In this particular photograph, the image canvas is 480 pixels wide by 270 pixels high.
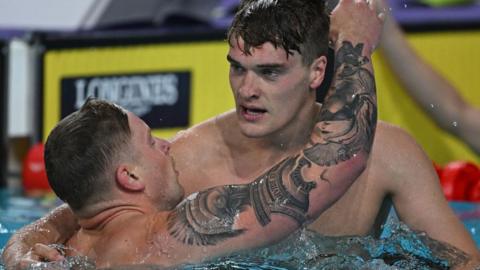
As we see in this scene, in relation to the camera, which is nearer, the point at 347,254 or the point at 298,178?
the point at 298,178

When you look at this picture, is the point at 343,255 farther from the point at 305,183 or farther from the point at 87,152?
Answer: the point at 87,152

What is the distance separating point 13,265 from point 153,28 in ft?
8.21

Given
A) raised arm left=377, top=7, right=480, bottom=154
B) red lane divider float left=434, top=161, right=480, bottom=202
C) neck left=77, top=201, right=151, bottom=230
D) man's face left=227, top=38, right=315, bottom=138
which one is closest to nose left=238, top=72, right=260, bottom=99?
man's face left=227, top=38, right=315, bottom=138

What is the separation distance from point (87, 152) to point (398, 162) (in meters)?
0.82

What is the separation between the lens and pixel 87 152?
2.70 metres

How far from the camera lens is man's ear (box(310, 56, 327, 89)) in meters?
2.79

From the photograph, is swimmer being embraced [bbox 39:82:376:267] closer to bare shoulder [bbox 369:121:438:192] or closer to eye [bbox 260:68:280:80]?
eye [bbox 260:68:280:80]

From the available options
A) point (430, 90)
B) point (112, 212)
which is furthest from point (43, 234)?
point (430, 90)

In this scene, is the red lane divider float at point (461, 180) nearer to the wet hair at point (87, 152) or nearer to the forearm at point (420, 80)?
the forearm at point (420, 80)

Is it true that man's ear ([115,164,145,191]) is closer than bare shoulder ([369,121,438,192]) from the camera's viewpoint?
Yes

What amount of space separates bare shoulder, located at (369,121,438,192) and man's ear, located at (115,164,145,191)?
0.64 metres

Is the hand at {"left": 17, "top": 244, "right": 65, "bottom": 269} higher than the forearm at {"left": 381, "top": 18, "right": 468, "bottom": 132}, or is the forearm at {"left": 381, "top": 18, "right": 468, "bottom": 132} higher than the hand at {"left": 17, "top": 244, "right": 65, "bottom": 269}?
the forearm at {"left": 381, "top": 18, "right": 468, "bottom": 132}

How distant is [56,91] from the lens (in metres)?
5.04

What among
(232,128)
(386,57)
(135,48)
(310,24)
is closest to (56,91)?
(135,48)
